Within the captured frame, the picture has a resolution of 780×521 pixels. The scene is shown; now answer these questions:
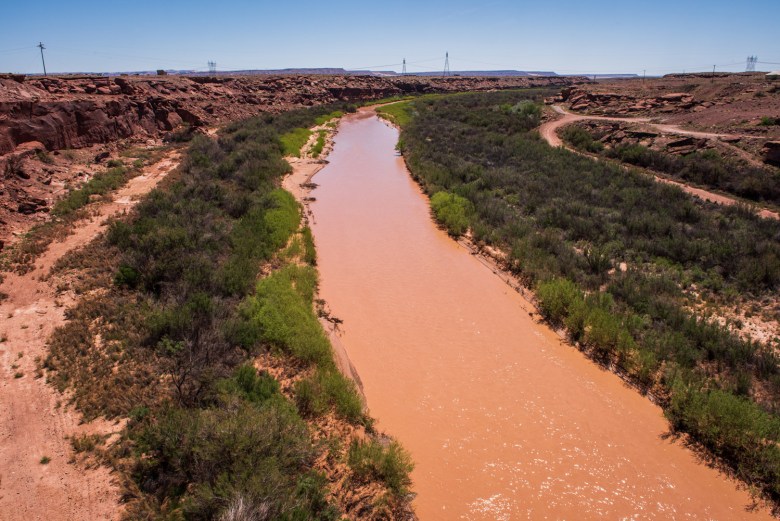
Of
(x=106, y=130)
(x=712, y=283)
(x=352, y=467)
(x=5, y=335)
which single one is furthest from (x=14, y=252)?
(x=712, y=283)

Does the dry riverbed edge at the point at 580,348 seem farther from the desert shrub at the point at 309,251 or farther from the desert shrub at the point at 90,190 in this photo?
the desert shrub at the point at 90,190

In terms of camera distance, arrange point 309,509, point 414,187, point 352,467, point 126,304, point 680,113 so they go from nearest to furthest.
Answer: point 309,509, point 352,467, point 126,304, point 414,187, point 680,113

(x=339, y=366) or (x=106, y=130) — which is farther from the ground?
(x=106, y=130)

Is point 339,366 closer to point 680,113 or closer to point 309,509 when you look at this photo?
point 309,509

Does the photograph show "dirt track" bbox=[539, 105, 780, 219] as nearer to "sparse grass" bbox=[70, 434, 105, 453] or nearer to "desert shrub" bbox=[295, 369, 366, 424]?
"desert shrub" bbox=[295, 369, 366, 424]

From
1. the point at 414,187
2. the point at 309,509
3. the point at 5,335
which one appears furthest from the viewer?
the point at 414,187

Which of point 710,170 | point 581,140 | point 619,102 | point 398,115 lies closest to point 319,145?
A: point 581,140

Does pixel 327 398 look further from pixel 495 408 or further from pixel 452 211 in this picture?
pixel 452 211
